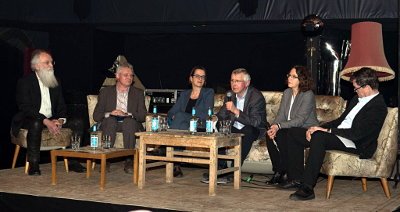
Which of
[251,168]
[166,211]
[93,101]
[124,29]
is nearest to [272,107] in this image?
[251,168]

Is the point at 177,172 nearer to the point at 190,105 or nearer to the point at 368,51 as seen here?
the point at 190,105

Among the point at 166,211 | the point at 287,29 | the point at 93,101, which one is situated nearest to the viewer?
the point at 166,211

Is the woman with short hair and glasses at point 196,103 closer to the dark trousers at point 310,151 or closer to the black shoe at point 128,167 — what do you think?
the black shoe at point 128,167

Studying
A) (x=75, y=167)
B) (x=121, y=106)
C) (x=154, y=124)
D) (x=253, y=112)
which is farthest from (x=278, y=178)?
(x=75, y=167)

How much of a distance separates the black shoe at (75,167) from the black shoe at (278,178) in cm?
201

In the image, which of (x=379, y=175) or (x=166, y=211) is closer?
(x=166, y=211)

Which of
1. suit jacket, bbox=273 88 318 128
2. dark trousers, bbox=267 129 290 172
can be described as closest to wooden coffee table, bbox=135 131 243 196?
dark trousers, bbox=267 129 290 172

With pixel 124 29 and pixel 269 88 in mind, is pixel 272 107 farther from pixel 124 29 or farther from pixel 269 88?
pixel 124 29

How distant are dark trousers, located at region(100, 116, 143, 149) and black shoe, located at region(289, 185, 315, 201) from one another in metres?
2.03

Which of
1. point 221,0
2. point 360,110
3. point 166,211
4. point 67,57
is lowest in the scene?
point 166,211

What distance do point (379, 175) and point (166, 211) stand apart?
1.96m

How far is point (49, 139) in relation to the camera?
23.9 feet

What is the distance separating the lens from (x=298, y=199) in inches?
226

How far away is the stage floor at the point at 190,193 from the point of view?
546 cm
